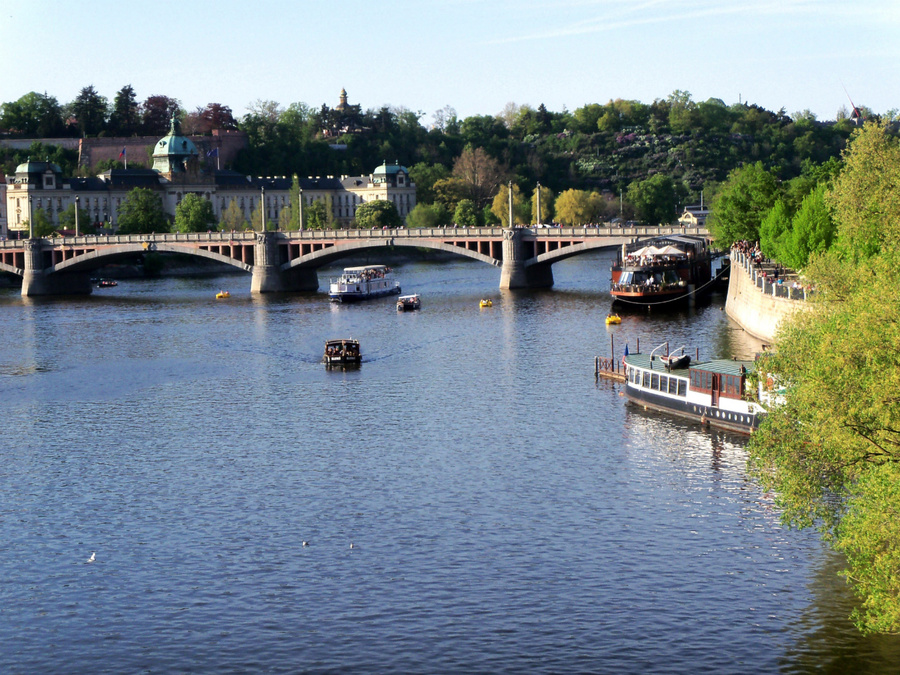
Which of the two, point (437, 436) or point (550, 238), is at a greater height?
point (550, 238)

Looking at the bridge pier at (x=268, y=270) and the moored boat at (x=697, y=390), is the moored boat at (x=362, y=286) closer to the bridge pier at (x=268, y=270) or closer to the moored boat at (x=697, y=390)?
the bridge pier at (x=268, y=270)

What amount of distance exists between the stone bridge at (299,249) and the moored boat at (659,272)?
577cm

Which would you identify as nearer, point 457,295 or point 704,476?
point 704,476

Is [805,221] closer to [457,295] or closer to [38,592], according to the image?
[457,295]

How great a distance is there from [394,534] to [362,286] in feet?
281

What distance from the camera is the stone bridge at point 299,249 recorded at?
421 feet

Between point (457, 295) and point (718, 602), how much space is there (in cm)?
9230

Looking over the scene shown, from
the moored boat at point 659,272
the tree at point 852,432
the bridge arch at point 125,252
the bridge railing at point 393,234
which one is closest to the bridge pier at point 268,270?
the bridge railing at point 393,234

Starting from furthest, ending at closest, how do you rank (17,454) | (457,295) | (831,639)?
1. (457,295)
2. (17,454)
3. (831,639)

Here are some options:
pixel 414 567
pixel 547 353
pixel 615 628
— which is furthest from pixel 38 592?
pixel 547 353

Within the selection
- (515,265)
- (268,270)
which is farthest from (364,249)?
(515,265)

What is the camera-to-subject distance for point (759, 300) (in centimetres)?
8212

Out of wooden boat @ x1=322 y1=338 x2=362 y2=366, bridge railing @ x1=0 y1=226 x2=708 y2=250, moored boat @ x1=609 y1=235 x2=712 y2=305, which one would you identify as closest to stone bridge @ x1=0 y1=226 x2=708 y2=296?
bridge railing @ x1=0 y1=226 x2=708 y2=250

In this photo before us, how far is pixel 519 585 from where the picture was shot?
36.6 meters
